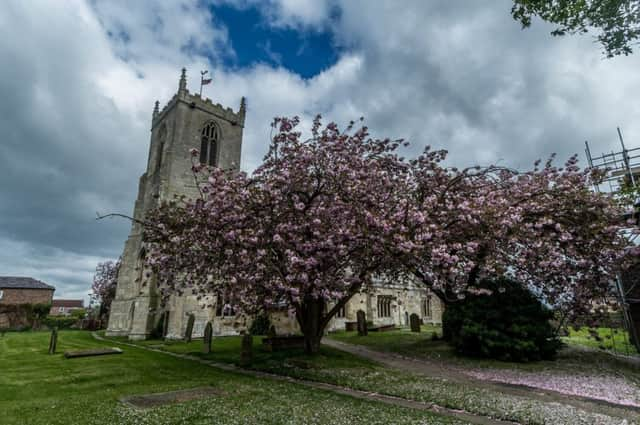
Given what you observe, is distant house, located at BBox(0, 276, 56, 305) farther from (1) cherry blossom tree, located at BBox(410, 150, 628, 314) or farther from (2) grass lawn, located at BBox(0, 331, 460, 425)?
(1) cherry blossom tree, located at BBox(410, 150, 628, 314)

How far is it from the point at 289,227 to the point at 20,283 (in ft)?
189

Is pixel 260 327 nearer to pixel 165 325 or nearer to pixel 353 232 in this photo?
pixel 165 325

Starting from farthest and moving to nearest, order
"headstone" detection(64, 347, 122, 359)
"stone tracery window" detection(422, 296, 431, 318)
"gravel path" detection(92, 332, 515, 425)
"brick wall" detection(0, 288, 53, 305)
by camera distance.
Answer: "brick wall" detection(0, 288, 53, 305) < "stone tracery window" detection(422, 296, 431, 318) < "headstone" detection(64, 347, 122, 359) < "gravel path" detection(92, 332, 515, 425)

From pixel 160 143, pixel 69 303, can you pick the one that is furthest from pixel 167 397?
pixel 69 303

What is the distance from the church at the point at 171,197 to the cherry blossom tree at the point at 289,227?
562 inches

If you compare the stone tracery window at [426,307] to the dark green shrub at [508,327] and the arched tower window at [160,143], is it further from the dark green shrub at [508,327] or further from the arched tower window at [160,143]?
the arched tower window at [160,143]

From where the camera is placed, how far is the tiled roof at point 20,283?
158 ft

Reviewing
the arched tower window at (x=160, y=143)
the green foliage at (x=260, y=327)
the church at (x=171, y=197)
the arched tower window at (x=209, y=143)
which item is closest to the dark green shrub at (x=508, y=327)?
the church at (x=171, y=197)

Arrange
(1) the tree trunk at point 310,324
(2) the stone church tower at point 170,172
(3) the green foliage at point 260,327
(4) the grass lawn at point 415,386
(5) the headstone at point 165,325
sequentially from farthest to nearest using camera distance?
(2) the stone church tower at point 170,172 → (3) the green foliage at point 260,327 → (5) the headstone at point 165,325 → (1) the tree trunk at point 310,324 → (4) the grass lawn at point 415,386

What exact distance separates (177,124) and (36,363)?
22669 millimetres

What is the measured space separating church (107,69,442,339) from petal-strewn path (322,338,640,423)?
43.1ft

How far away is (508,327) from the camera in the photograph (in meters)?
13.7

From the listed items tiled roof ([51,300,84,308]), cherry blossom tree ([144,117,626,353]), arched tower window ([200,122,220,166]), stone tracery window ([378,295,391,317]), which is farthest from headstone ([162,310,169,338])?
tiled roof ([51,300,84,308])

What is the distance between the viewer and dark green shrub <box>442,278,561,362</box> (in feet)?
43.9
